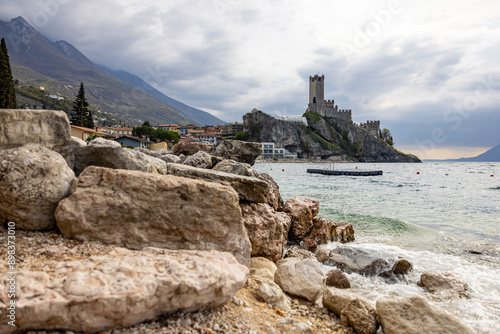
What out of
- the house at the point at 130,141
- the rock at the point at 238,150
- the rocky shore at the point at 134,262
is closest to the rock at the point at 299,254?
the rocky shore at the point at 134,262

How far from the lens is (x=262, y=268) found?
5684 millimetres

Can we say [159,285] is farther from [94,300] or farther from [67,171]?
[67,171]

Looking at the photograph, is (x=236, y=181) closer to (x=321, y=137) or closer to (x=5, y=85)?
(x=5, y=85)

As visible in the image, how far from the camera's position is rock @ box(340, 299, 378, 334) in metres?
3.99

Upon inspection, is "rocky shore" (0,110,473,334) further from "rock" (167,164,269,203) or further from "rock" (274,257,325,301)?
"rock" (167,164,269,203)

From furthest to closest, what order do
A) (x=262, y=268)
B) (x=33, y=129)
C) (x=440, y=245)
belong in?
(x=440, y=245)
(x=262, y=268)
(x=33, y=129)

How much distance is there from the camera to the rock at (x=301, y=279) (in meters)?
4.93

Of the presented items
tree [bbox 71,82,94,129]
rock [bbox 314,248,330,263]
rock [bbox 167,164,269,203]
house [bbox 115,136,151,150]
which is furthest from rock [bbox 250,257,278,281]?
house [bbox 115,136,151,150]

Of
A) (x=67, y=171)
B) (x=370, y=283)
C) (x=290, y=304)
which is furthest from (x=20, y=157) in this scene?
(x=370, y=283)

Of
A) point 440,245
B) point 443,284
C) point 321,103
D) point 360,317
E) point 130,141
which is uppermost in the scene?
point 321,103

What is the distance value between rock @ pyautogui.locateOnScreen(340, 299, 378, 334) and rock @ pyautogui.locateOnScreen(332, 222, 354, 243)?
5.58 m

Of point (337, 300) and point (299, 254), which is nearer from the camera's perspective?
→ point (337, 300)

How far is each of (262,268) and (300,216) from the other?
388cm

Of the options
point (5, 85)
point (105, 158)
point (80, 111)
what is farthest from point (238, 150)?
point (80, 111)
